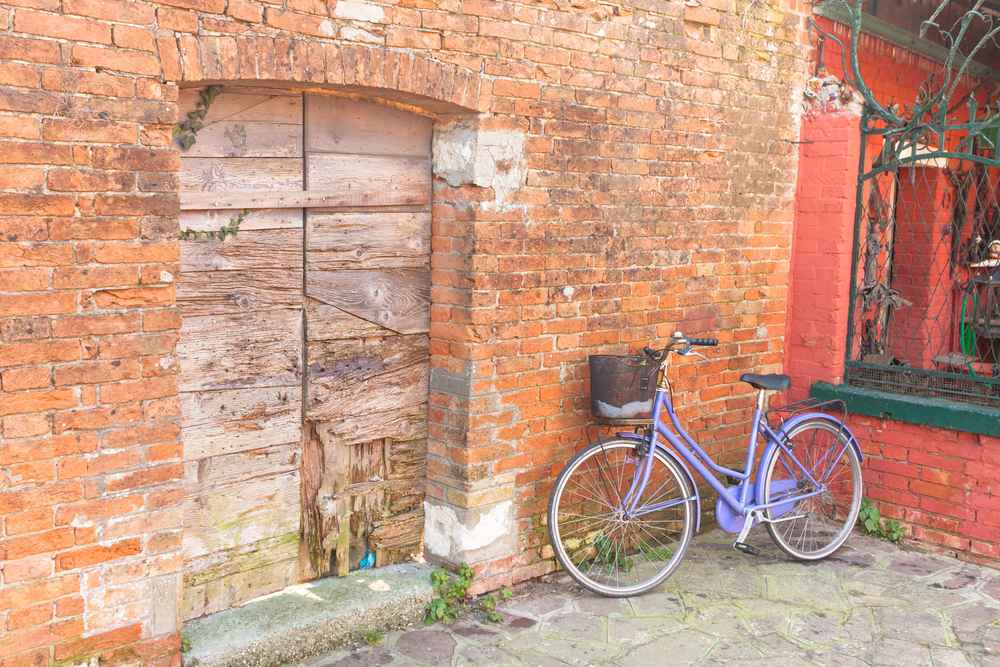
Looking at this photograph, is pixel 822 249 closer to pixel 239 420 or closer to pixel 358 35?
pixel 358 35

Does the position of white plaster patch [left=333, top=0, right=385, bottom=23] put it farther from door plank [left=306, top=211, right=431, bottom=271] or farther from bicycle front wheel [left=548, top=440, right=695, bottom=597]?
bicycle front wheel [left=548, top=440, right=695, bottom=597]

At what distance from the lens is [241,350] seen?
4051 millimetres

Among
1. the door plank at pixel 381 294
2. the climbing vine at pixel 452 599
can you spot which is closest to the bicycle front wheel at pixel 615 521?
the climbing vine at pixel 452 599

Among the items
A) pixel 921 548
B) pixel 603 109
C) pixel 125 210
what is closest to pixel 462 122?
pixel 603 109

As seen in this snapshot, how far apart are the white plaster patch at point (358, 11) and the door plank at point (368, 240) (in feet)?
2.77

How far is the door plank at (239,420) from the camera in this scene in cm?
395

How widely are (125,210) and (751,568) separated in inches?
146

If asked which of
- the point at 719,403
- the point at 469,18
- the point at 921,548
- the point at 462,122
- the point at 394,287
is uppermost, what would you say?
the point at 469,18

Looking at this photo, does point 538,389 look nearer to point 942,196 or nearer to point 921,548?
point 921,548

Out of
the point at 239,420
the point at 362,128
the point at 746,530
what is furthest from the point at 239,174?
the point at 746,530

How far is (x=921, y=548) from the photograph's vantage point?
5754 millimetres

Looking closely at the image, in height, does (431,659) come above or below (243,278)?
below

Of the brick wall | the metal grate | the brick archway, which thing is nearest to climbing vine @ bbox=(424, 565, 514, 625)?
the brick wall

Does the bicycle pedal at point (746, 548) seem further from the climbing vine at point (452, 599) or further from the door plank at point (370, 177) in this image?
the door plank at point (370, 177)
